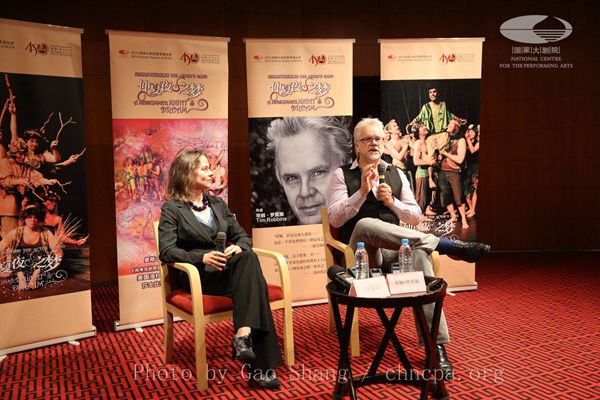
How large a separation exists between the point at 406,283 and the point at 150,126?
8.14 feet

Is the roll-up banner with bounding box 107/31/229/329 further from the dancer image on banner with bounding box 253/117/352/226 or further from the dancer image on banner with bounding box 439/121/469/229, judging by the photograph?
the dancer image on banner with bounding box 439/121/469/229

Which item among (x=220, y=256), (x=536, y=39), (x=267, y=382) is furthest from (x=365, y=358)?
(x=536, y=39)

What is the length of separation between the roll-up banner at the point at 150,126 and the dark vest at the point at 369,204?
120cm

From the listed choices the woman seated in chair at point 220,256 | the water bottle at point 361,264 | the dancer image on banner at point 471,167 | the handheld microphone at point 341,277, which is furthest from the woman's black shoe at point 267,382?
the dancer image on banner at point 471,167

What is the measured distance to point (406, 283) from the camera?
295 centimetres

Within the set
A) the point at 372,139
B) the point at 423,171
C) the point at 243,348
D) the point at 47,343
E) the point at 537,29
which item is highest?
the point at 537,29

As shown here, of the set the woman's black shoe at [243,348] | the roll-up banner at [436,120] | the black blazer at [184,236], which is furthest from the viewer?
the roll-up banner at [436,120]

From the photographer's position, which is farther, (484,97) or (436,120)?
Result: (484,97)

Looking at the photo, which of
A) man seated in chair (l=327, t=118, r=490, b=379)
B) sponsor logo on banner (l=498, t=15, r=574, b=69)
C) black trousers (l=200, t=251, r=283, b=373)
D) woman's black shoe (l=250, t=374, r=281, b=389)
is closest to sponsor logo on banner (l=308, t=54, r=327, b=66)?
man seated in chair (l=327, t=118, r=490, b=379)

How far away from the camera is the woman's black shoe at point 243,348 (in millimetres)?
3225

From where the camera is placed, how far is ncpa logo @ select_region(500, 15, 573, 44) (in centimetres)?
691

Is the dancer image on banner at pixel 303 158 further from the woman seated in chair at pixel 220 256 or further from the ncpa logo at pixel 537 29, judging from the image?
the ncpa logo at pixel 537 29

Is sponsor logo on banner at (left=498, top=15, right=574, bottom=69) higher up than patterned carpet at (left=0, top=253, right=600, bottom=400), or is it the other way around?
sponsor logo on banner at (left=498, top=15, right=574, bottom=69)

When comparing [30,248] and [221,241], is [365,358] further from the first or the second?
[30,248]
